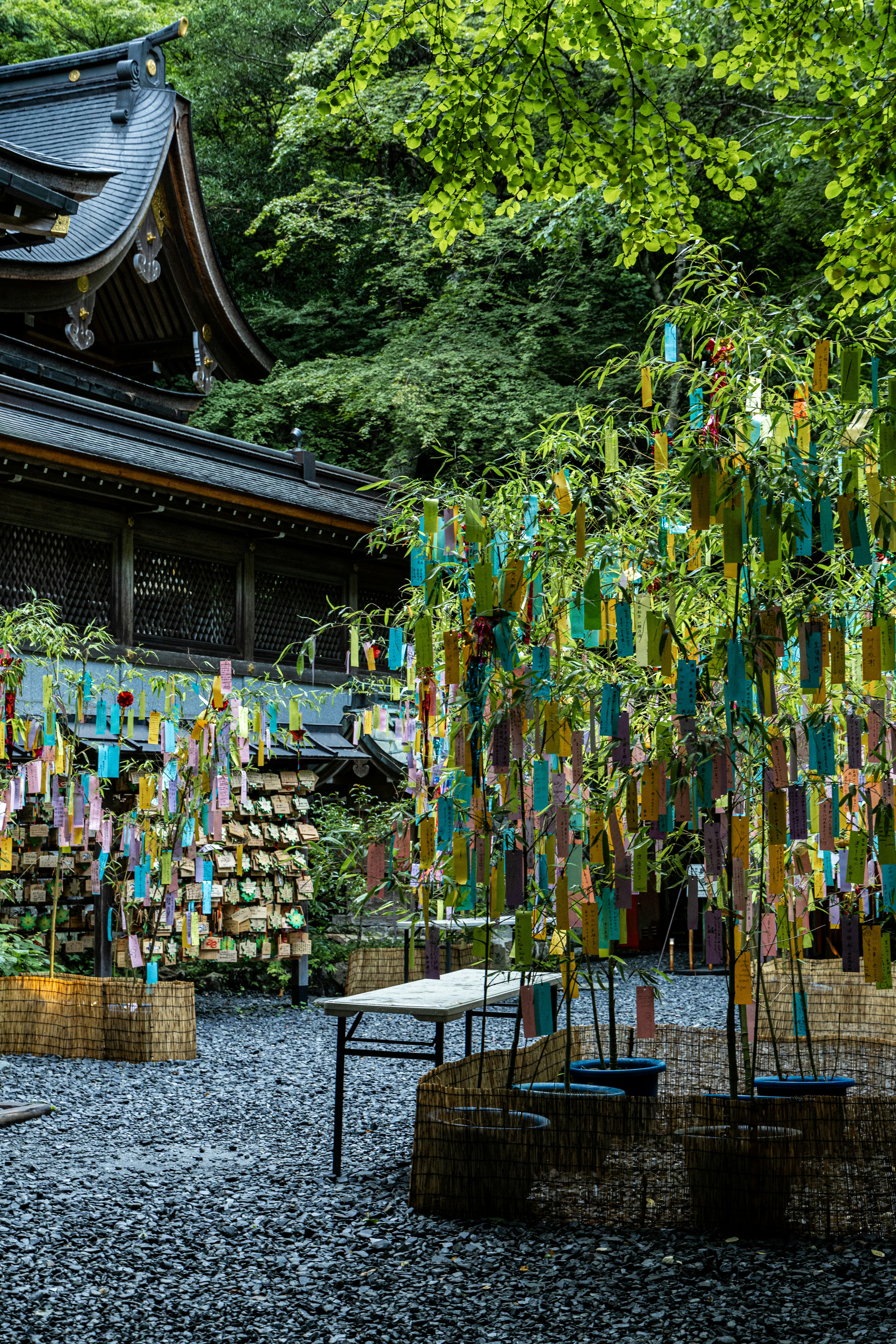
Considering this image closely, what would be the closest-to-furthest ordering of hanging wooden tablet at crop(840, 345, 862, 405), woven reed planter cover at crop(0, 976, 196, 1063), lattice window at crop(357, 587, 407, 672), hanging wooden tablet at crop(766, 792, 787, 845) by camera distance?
hanging wooden tablet at crop(840, 345, 862, 405), hanging wooden tablet at crop(766, 792, 787, 845), woven reed planter cover at crop(0, 976, 196, 1063), lattice window at crop(357, 587, 407, 672)

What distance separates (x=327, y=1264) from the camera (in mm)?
3781

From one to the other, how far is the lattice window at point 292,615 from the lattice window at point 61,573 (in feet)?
6.40

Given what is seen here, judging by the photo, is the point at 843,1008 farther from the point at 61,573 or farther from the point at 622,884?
the point at 61,573

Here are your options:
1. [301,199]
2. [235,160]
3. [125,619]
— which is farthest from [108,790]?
[235,160]

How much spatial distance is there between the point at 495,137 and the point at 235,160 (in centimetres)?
1725

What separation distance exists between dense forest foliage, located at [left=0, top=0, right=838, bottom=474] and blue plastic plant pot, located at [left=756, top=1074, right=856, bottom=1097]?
1062 centimetres

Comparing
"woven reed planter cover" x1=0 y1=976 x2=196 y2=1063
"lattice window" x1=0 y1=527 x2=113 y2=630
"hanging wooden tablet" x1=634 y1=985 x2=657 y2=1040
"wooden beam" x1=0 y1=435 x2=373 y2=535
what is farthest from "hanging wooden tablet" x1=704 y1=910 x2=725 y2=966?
"lattice window" x1=0 y1=527 x2=113 y2=630

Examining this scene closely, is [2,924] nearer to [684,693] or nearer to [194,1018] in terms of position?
[194,1018]

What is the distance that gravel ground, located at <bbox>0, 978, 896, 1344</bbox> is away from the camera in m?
3.26

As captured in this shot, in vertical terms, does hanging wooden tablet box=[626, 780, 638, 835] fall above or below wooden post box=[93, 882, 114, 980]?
above

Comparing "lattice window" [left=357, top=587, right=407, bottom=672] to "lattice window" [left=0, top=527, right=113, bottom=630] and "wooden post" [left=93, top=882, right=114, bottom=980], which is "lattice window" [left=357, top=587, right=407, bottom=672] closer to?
"lattice window" [left=0, top=527, right=113, bottom=630]

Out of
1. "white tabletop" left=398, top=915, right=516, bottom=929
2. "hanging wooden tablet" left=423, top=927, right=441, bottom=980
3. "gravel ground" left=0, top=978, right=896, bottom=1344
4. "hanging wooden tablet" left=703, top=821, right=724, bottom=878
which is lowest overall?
"gravel ground" left=0, top=978, right=896, bottom=1344

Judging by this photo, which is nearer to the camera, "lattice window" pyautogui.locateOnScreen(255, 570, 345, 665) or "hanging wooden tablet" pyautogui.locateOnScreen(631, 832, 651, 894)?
"hanging wooden tablet" pyautogui.locateOnScreen(631, 832, 651, 894)

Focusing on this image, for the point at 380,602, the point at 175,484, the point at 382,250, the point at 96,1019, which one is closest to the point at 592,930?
the point at 96,1019
